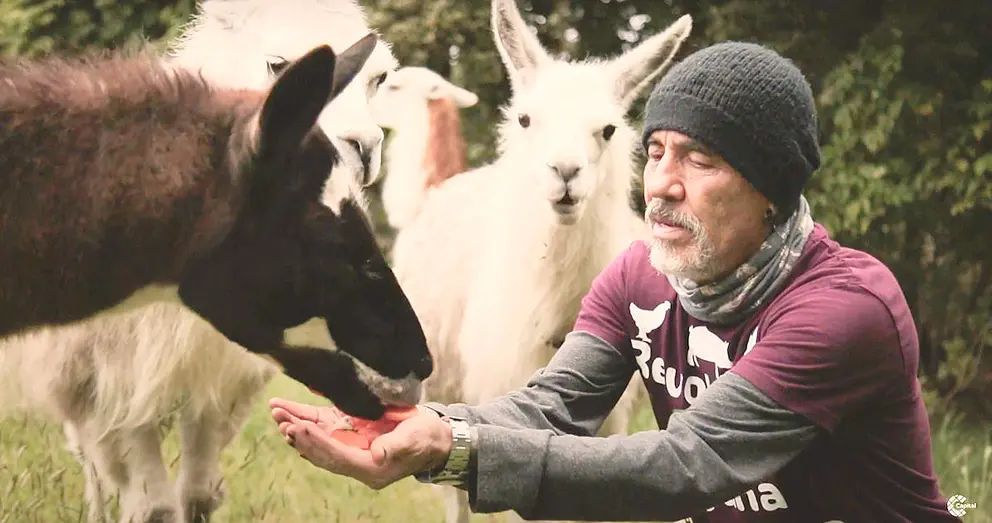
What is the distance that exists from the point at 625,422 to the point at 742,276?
1.03 metres

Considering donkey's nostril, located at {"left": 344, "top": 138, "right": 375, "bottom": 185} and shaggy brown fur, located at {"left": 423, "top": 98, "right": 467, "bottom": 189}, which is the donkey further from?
shaggy brown fur, located at {"left": 423, "top": 98, "right": 467, "bottom": 189}

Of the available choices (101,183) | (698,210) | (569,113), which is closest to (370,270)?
(101,183)

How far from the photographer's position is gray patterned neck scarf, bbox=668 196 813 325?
65.2 inches

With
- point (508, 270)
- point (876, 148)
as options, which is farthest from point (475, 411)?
point (876, 148)

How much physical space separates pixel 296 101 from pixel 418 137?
3.75 feet

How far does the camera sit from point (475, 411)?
1661mm

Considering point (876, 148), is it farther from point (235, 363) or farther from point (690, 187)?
point (235, 363)

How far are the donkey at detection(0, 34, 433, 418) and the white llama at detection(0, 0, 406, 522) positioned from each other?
343mm

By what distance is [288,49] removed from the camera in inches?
83.8

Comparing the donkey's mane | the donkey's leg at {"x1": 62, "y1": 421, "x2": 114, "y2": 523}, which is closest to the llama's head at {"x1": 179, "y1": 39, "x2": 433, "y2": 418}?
the donkey's mane

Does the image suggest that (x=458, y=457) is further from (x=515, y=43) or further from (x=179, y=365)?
(x=515, y=43)

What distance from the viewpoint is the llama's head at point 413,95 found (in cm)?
252

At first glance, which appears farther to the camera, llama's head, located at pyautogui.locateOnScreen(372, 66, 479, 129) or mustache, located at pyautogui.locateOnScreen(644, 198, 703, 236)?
llama's head, located at pyautogui.locateOnScreen(372, 66, 479, 129)

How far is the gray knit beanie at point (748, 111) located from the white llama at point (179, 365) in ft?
2.34
